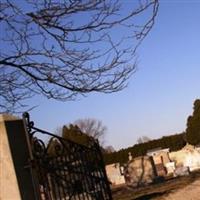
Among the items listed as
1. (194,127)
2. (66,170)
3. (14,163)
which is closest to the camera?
(14,163)

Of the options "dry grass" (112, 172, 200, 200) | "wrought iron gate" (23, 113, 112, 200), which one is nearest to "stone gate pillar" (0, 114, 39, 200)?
"wrought iron gate" (23, 113, 112, 200)

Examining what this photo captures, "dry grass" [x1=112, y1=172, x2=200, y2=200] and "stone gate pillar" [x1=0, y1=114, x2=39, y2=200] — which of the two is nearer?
"stone gate pillar" [x1=0, y1=114, x2=39, y2=200]

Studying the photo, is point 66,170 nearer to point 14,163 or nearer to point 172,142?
point 14,163

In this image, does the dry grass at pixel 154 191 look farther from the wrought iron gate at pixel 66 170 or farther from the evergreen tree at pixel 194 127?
the evergreen tree at pixel 194 127

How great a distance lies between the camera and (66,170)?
7.04 metres

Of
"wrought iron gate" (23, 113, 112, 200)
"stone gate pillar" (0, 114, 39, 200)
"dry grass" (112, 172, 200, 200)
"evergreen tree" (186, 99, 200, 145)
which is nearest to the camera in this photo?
"stone gate pillar" (0, 114, 39, 200)

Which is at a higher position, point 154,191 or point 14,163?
point 14,163

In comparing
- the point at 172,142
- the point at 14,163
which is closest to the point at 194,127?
the point at 172,142

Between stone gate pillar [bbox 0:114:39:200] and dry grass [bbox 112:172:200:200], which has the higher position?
stone gate pillar [bbox 0:114:39:200]

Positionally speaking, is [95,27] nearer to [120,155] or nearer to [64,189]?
[64,189]

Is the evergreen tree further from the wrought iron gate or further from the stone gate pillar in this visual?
the stone gate pillar

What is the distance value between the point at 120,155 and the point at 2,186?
52349mm

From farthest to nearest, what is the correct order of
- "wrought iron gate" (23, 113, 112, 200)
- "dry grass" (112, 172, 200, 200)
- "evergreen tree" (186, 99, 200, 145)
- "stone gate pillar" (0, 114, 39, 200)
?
"evergreen tree" (186, 99, 200, 145), "dry grass" (112, 172, 200, 200), "wrought iron gate" (23, 113, 112, 200), "stone gate pillar" (0, 114, 39, 200)

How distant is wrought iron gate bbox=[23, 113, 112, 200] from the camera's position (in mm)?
6664
